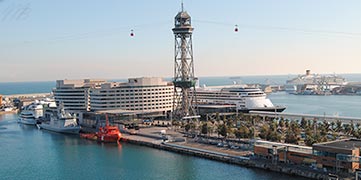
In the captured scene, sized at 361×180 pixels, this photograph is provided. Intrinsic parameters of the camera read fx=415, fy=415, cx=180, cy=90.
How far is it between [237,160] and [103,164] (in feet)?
16.8

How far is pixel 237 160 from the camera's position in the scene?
49.7 ft

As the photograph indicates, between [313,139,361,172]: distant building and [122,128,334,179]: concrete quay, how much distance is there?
0.42 meters

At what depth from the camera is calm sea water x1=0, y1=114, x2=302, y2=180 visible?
1397 centimetres

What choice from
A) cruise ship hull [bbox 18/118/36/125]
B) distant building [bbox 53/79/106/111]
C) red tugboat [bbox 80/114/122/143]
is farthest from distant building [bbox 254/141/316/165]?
cruise ship hull [bbox 18/118/36/125]

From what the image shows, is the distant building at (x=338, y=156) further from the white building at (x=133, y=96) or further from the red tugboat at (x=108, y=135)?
the white building at (x=133, y=96)

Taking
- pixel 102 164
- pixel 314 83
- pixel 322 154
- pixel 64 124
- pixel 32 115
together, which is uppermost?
pixel 314 83

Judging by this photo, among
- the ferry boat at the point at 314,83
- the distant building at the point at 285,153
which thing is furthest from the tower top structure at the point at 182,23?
the ferry boat at the point at 314,83

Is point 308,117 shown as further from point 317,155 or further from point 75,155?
point 75,155

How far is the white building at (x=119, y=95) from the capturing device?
98.8ft

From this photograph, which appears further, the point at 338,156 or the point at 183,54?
the point at 183,54

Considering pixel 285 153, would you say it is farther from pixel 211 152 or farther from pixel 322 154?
pixel 211 152

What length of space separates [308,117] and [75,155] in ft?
47.3

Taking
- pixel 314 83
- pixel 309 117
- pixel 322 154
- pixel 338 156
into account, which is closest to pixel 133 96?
pixel 309 117

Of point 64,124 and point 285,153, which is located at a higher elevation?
point 285,153
